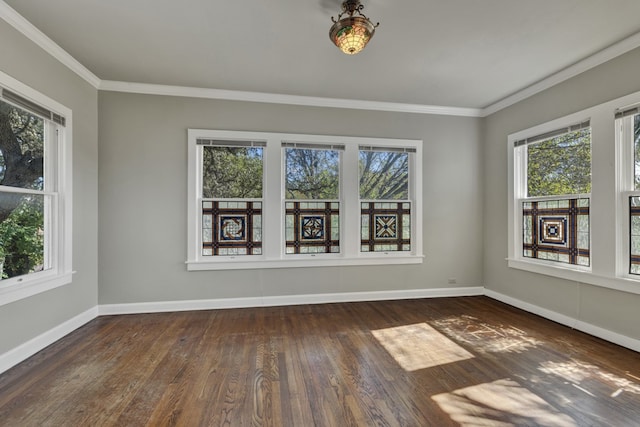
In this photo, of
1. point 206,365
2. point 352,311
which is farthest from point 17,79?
point 352,311

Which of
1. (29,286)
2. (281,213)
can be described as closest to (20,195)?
(29,286)

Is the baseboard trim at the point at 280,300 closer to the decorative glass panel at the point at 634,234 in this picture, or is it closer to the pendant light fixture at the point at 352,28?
the decorative glass panel at the point at 634,234

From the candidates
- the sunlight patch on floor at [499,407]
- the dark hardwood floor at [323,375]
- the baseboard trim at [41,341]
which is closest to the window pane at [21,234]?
the baseboard trim at [41,341]

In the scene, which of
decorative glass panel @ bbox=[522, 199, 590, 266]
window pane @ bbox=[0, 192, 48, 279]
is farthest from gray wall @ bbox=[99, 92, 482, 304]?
decorative glass panel @ bbox=[522, 199, 590, 266]

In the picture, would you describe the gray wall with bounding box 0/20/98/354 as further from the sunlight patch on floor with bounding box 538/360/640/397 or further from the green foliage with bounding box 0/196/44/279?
the sunlight patch on floor with bounding box 538/360/640/397

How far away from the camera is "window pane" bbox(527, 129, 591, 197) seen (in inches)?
123

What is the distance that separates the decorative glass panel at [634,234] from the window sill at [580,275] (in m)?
0.12

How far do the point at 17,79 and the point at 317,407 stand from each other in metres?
3.37

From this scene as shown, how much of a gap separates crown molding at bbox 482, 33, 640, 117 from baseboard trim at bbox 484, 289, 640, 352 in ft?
8.49

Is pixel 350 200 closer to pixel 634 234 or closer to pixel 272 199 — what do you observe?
pixel 272 199

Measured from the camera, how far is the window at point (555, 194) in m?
3.13

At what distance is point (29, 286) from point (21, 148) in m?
1.17

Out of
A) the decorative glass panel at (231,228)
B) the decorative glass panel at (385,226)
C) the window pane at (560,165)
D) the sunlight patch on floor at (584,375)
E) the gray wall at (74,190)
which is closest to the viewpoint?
the sunlight patch on floor at (584,375)

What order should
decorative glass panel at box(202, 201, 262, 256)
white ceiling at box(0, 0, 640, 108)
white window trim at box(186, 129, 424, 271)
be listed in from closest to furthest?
white ceiling at box(0, 0, 640, 108), white window trim at box(186, 129, 424, 271), decorative glass panel at box(202, 201, 262, 256)
